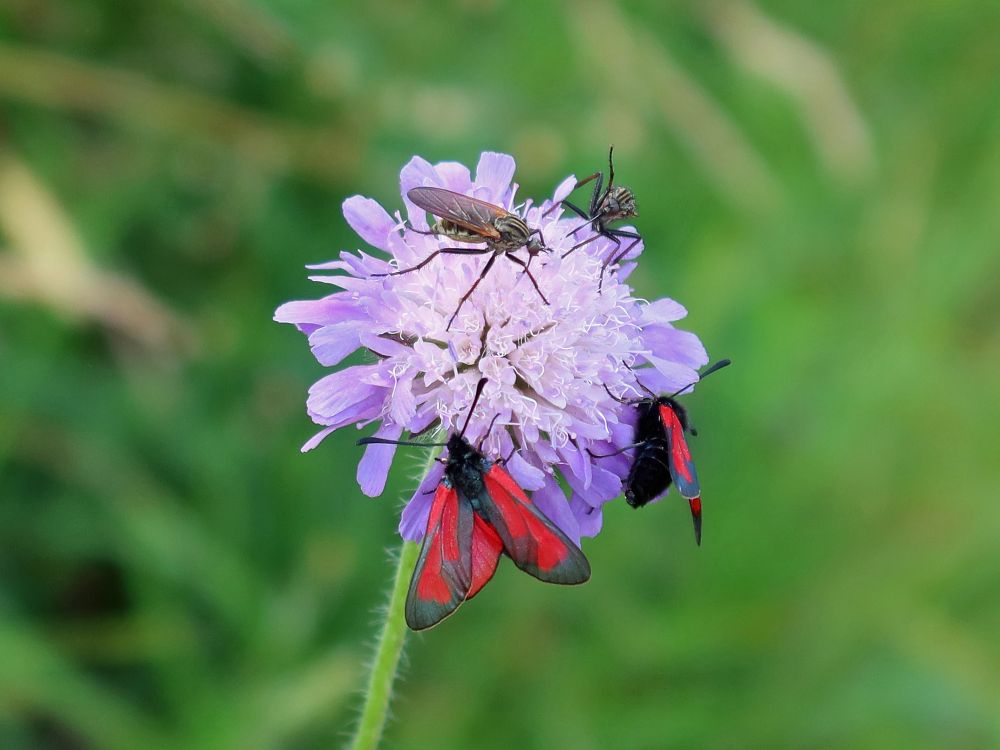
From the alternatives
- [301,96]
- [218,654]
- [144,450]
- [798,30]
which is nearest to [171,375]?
[144,450]

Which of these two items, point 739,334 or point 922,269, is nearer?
point 739,334

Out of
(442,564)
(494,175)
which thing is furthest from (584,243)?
(442,564)

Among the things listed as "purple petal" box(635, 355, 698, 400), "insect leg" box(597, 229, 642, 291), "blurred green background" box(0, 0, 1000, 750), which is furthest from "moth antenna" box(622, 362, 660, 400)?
"blurred green background" box(0, 0, 1000, 750)

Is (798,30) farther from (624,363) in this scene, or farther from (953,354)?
(624,363)

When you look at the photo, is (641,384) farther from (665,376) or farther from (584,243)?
(584,243)

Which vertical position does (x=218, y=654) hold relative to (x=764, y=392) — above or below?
below

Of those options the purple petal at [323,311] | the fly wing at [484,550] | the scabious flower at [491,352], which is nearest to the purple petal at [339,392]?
the scabious flower at [491,352]
